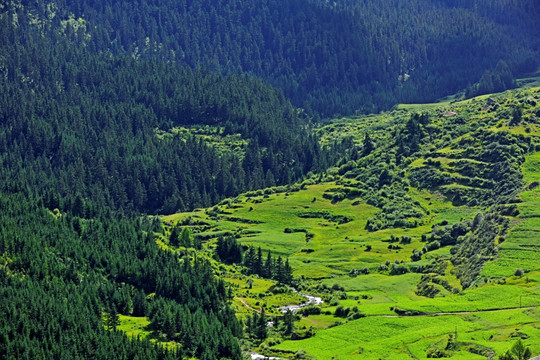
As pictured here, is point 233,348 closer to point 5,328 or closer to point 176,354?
point 176,354

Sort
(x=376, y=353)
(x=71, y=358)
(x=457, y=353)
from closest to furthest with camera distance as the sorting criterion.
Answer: (x=457, y=353) < (x=376, y=353) < (x=71, y=358)

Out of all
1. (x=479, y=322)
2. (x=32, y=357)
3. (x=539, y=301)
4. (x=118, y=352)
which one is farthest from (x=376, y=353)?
(x=32, y=357)

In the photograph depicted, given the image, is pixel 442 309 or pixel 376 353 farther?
pixel 442 309

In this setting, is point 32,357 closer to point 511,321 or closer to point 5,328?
point 5,328

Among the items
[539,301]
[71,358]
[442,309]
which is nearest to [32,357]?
[71,358]

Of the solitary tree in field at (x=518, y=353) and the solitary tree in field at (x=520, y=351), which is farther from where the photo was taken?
the solitary tree in field at (x=518, y=353)

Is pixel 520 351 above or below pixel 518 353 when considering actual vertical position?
above

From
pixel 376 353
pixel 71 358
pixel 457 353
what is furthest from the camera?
pixel 71 358

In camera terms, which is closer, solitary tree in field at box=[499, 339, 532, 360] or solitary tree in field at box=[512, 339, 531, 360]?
solitary tree in field at box=[512, 339, 531, 360]

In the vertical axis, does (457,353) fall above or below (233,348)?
above

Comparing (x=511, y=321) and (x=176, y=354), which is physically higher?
(x=511, y=321)
